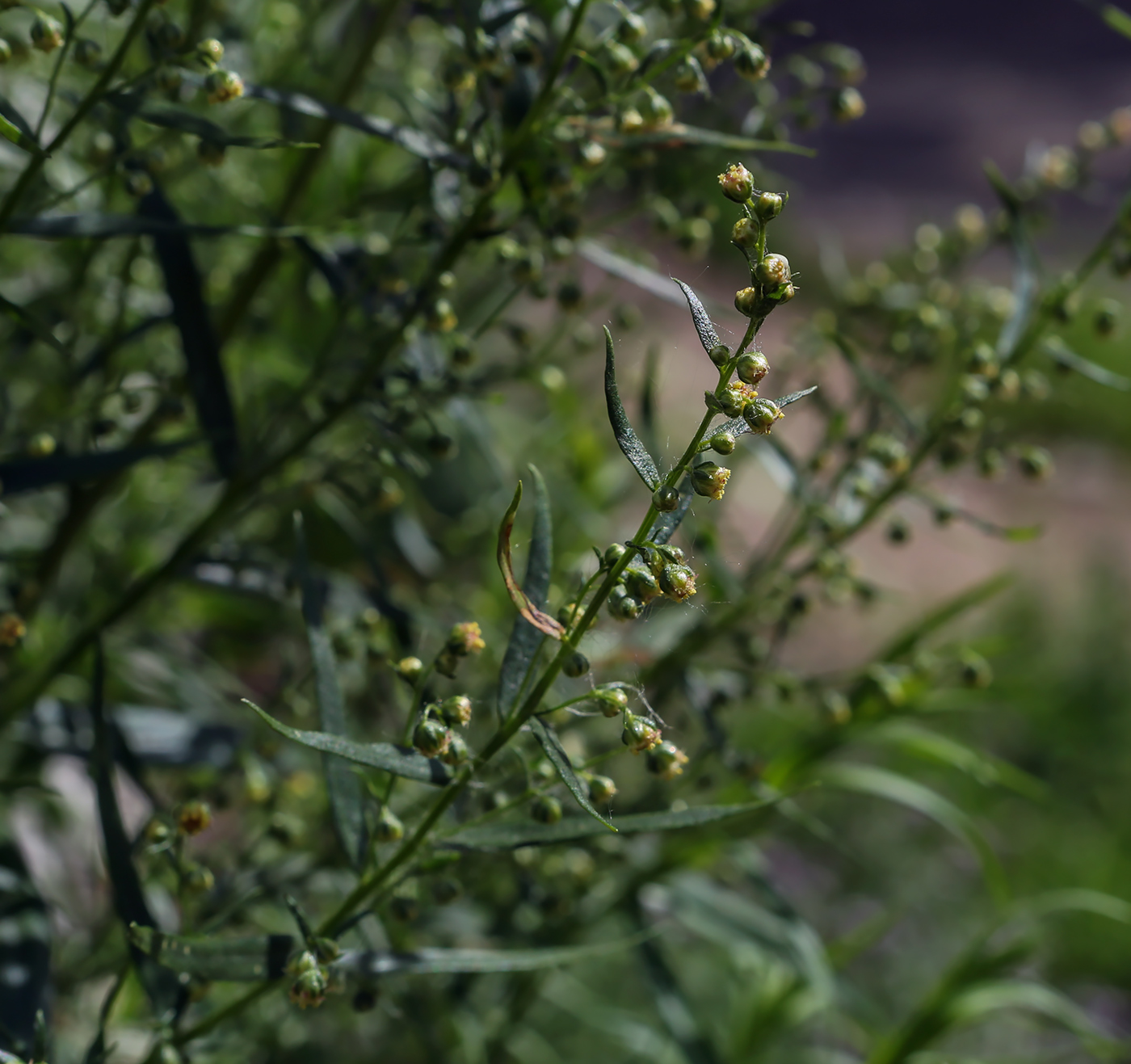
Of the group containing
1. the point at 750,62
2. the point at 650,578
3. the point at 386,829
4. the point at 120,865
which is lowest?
the point at 120,865

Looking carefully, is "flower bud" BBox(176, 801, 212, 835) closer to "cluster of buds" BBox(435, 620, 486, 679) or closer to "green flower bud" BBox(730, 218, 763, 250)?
"cluster of buds" BBox(435, 620, 486, 679)

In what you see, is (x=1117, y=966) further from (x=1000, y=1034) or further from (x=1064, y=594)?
(x=1064, y=594)

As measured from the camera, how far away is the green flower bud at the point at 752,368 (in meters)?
0.49

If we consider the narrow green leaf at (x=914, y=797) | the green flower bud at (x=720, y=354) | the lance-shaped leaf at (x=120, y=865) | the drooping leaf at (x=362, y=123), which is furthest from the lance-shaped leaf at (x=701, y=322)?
the narrow green leaf at (x=914, y=797)

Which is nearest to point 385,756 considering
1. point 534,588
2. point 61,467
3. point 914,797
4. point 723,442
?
point 534,588

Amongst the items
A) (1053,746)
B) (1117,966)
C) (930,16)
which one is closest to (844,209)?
(930,16)

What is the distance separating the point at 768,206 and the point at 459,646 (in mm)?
274

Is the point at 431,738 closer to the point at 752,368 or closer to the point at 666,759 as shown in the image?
the point at 666,759

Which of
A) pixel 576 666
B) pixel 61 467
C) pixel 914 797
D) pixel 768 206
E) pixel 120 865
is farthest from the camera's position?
pixel 914 797

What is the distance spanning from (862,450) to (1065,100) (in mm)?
10282

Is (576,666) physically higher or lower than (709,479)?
lower

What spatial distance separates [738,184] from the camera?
52 cm

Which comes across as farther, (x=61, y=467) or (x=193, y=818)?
(x=61, y=467)

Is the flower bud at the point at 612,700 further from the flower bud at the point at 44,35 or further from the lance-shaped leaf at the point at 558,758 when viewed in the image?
the flower bud at the point at 44,35
